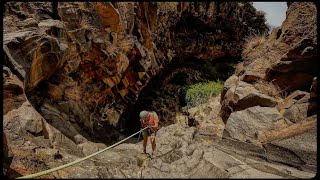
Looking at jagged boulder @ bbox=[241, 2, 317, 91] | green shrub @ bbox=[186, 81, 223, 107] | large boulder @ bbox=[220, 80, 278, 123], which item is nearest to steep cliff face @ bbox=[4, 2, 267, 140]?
green shrub @ bbox=[186, 81, 223, 107]

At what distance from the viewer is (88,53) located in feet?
45.2

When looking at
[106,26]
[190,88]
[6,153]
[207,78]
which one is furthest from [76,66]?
[207,78]

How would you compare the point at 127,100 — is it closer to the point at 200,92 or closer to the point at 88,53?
the point at 88,53

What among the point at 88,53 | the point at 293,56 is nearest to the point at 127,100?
the point at 88,53

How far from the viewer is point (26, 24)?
33.0 ft

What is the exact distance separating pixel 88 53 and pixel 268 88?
28.5 ft

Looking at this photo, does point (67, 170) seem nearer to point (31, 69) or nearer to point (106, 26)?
point (31, 69)

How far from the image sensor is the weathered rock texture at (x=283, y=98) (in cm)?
609

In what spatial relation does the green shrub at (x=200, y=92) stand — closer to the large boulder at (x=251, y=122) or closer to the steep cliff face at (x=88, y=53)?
the steep cliff face at (x=88, y=53)

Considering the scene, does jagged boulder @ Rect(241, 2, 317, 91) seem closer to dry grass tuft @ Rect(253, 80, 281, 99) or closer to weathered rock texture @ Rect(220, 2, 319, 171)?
weathered rock texture @ Rect(220, 2, 319, 171)

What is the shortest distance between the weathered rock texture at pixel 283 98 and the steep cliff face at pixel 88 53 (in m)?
6.72

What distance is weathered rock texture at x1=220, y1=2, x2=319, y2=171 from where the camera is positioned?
6090mm

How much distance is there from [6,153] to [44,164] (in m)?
1.27

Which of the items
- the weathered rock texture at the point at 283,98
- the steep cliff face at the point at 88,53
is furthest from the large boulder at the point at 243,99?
the steep cliff face at the point at 88,53
